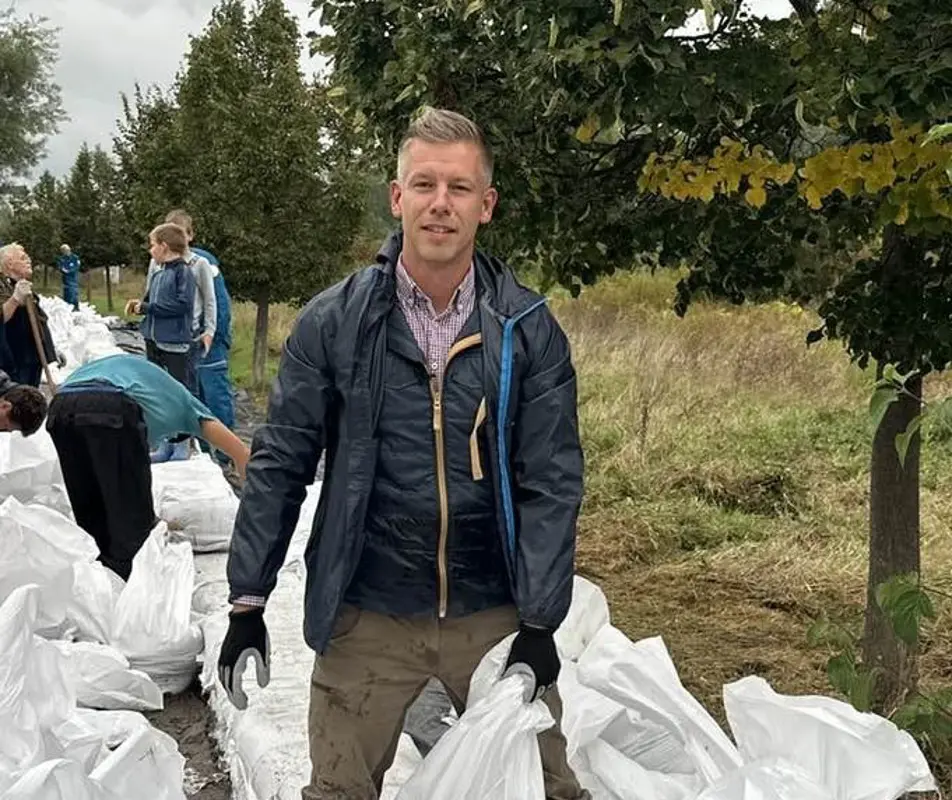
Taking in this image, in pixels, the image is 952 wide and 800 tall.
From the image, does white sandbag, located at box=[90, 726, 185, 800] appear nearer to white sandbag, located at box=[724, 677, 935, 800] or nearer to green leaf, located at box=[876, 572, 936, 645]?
white sandbag, located at box=[724, 677, 935, 800]

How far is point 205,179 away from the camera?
12.6m

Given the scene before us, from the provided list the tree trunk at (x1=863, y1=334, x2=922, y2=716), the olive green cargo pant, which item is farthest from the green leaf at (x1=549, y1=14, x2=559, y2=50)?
the tree trunk at (x1=863, y1=334, x2=922, y2=716)

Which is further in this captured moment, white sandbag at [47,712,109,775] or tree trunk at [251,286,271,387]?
tree trunk at [251,286,271,387]

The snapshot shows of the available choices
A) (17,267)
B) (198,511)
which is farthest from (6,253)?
(198,511)

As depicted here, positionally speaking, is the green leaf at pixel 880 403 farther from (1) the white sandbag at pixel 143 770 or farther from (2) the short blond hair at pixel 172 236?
(2) the short blond hair at pixel 172 236

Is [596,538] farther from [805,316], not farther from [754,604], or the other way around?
[805,316]

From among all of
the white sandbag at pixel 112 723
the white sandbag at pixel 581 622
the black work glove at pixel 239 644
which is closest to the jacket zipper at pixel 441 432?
the black work glove at pixel 239 644

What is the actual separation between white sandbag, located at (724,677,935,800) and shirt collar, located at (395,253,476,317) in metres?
1.15

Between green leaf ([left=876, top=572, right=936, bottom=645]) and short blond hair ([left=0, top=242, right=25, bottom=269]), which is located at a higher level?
short blond hair ([left=0, top=242, right=25, bottom=269])

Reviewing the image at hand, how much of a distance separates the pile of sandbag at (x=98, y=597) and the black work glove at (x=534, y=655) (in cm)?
206

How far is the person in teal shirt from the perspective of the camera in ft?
14.7

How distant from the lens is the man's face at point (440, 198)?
2.16 metres

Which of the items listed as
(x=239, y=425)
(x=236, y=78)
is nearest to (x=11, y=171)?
(x=236, y=78)

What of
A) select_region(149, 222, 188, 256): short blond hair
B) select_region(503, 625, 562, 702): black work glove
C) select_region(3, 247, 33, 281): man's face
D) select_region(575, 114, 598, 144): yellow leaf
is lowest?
select_region(503, 625, 562, 702): black work glove
